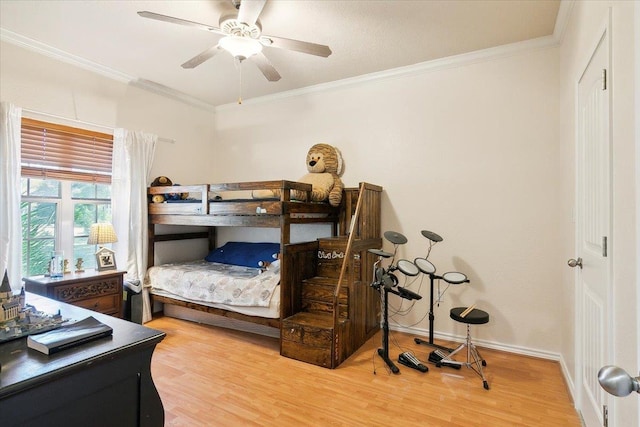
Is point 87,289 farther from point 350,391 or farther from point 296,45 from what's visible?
point 296,45

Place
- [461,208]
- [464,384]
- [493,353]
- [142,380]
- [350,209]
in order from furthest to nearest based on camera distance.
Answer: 1. [350,209]
2. [461,208]
3. [493,353]
4. [464,384]
5. [142,380]

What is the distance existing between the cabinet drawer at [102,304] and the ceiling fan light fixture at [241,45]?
98.4 inches

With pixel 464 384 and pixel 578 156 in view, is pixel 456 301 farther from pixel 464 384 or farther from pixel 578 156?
pixel 578 156

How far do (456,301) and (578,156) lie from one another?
5.52 ft

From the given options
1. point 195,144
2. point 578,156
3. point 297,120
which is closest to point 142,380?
point 578,156

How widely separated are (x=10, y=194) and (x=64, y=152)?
2.13 feet

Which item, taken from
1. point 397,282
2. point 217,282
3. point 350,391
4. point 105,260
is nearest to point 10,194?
point 105,260

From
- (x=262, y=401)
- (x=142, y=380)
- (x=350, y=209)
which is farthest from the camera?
(x=350, y=209)

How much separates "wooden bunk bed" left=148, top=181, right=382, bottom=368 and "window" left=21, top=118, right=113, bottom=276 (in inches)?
30.6

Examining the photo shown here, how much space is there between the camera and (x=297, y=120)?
13.5 ft

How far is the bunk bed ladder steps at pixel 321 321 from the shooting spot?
265cm

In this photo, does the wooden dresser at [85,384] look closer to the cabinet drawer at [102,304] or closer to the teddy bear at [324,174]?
the cabinet drawer at [102,304]

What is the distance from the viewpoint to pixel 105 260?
10.9ft

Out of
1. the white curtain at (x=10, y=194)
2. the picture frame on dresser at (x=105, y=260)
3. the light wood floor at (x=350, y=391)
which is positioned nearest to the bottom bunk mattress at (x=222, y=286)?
the light wood floor at (x=350, y=391)
